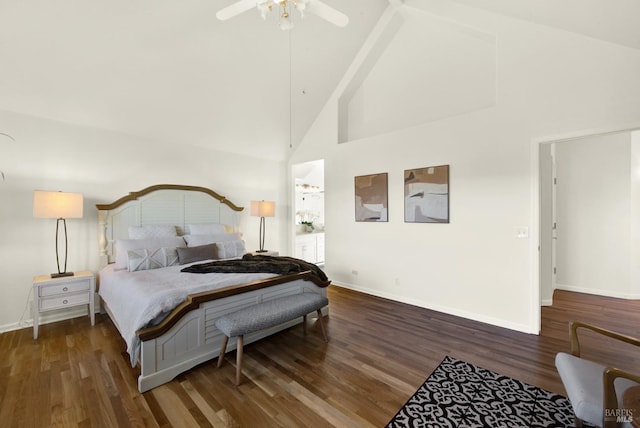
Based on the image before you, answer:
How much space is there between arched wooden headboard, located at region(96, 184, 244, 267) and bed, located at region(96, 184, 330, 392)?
1 centimetres

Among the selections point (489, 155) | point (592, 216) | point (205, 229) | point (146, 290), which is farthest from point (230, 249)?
point (592, 216)

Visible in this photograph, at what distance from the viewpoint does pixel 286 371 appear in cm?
219

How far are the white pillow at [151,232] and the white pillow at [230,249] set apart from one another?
2.26ft

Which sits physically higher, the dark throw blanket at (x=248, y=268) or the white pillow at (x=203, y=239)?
the white pillow at (x=203, y=239)

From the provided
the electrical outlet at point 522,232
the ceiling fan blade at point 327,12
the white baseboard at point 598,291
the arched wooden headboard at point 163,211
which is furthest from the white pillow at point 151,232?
the white baseboard at point 598,291

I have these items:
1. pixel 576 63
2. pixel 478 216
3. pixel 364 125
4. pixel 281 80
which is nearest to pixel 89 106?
pixel 281 80

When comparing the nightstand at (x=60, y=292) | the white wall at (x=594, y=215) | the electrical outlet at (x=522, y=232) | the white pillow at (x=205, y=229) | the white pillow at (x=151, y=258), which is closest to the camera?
the nightstand at (x=60, y=292)

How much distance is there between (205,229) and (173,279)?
163 centimetres

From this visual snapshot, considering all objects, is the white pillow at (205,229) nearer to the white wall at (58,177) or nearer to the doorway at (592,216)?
the white wall at (58,177)

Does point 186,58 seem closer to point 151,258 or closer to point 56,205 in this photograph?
point 56,205

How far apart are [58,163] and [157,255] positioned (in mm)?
1593

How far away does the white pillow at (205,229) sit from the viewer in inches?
163

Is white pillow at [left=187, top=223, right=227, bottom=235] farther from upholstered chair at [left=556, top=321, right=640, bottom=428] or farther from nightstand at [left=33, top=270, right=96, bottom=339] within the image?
upholstered chair at [left=556, top=321, right=640, bottom=428]

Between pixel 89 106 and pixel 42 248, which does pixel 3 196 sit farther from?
pixel 89 106
